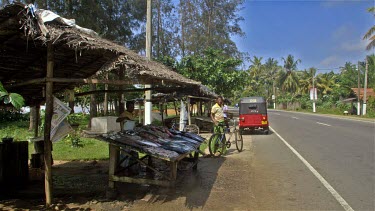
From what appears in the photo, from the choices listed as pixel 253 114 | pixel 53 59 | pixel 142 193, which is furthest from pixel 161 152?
pixel 253 114

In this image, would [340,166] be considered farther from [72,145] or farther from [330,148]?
[72,145]

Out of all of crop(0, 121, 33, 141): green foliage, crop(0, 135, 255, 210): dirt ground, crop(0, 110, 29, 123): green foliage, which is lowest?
crop(0, 135, 255, 210): dirt ground

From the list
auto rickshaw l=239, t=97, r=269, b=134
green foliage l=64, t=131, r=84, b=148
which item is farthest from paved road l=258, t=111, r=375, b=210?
green foliage l=64, t=131, r=84, b=148

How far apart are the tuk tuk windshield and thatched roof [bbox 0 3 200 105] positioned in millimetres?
11508

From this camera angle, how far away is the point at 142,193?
6535 millimetres

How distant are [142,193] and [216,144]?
4820 millimetres

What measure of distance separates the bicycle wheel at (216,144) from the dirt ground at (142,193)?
2003 millimetres

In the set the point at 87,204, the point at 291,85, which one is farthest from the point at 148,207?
the point at 291,85

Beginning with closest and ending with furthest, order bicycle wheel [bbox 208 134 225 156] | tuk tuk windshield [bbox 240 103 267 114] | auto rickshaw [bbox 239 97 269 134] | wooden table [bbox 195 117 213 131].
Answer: bicycle wheel [bbox 208 134 225 156], auto rickshaw [bbox 239 97 269 134], tuk tuk windshield [bbox 240 103 267 114], wooden table [bbox 195 117 213 131]

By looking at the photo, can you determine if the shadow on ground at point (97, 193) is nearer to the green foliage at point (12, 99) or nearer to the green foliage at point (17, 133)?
the green foliage at point (12, 99)

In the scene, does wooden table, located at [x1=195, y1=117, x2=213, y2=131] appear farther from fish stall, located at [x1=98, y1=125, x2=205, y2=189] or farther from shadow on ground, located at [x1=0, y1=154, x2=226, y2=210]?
fish stall, located at [x1=98, y1=125, x2=205, y2=189]

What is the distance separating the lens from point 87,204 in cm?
584

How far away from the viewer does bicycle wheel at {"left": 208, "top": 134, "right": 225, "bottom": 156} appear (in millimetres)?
10789

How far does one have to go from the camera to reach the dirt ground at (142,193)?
5777 millimetres
